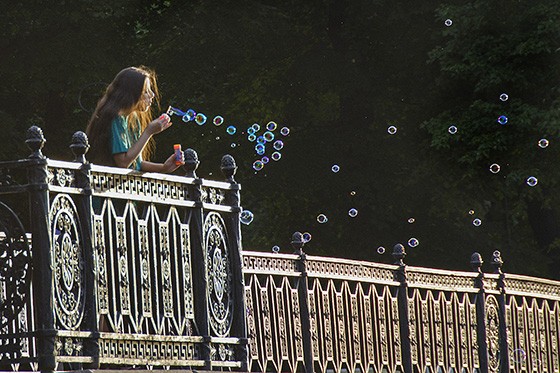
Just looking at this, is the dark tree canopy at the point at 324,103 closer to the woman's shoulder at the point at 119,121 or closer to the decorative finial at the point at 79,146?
the woman's shoulder at the point at 119,121

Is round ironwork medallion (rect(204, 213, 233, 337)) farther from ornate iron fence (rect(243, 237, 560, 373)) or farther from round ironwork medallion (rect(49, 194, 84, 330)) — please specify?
round ironwork medallion (rect(49, 194, 84, 330))

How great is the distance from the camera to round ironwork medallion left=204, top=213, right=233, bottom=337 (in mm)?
9482

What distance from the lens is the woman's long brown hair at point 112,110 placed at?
912 cm

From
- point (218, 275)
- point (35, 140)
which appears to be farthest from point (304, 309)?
point (35, 140)

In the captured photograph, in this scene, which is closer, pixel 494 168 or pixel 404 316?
pixel 404 316

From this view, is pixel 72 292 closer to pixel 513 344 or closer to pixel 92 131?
pixel 92 131

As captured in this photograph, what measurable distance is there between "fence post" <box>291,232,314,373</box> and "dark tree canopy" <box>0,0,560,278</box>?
1499 centimetres

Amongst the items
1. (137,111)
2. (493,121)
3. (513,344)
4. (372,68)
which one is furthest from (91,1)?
(137,111)

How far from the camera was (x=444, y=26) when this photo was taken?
2700 cm

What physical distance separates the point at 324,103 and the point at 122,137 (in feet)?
69.5

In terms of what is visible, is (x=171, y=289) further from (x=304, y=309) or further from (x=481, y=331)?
(x=481, y=331)

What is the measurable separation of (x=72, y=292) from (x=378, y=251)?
19.4 meters

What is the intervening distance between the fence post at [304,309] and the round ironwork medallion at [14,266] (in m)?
3.47

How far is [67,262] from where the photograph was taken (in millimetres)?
8133
